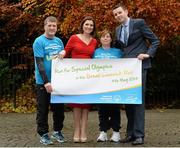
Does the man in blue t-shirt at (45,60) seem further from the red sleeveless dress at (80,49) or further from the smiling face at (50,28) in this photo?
the red sleeveless dress at (80,49)

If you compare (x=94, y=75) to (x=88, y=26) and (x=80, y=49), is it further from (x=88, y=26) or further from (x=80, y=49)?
(x=88, y=26)

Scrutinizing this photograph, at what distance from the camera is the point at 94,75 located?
7.80 meters

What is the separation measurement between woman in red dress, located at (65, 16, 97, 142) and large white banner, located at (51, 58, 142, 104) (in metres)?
0.13

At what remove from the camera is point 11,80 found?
1334 centimetres

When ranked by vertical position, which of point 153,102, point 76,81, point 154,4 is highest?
point 154,4

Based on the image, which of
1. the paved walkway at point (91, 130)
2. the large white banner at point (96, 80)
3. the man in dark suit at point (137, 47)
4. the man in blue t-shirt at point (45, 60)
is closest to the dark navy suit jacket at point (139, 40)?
the man in dark suit at point (137, 47)

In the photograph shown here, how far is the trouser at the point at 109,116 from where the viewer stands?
7875 millimetres

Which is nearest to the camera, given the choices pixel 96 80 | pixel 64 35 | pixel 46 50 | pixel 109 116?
pixel 46 50

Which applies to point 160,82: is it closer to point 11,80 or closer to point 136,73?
point 11,80

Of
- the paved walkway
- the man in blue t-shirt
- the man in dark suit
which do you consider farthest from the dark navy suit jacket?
the paved walkway

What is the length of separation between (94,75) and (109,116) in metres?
0.70

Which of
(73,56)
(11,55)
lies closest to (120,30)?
(73,56)

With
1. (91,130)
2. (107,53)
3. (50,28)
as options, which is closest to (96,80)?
(107,53)

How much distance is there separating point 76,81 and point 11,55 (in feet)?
19.5
